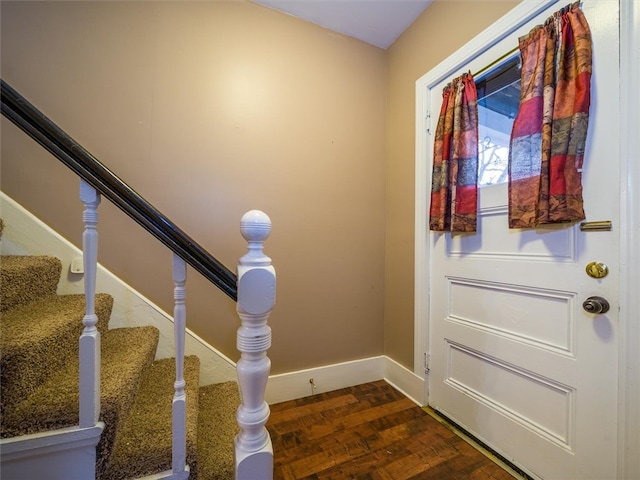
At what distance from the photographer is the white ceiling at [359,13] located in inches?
62.9

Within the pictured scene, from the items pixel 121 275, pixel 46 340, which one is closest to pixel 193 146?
pixel 121 275

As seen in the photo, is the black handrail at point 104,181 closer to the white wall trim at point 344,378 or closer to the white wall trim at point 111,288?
the white wall trim at point 111,288

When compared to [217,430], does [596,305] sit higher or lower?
higher

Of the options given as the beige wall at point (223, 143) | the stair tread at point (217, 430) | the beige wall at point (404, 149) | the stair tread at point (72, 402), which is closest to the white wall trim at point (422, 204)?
the beige wall at point (404, 149)

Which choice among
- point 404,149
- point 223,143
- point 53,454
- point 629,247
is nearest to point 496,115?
point 404,149

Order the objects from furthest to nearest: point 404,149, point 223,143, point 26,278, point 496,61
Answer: point 404,149, point 223,143, point 496,61, point 26,278

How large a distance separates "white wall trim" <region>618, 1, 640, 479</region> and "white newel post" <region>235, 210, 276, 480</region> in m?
1.18

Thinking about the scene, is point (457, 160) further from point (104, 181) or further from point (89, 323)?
point (89, 323)

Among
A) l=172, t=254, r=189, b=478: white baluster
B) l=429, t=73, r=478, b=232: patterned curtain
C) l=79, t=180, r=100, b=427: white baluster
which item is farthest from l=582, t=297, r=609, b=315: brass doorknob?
l=79, t=180, r=100, b=427: white baluster

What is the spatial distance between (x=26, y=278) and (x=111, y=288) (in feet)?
1.08

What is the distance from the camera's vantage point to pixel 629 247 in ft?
2.74

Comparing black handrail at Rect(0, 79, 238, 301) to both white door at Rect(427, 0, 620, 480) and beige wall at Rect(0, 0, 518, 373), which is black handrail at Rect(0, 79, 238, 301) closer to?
beige wall at Rect(0, 0, 518, 373)

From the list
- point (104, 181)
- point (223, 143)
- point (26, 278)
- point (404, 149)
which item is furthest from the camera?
point (404, 149)

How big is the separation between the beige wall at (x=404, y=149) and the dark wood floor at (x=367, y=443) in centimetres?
39
